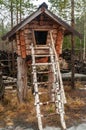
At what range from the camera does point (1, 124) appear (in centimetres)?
860

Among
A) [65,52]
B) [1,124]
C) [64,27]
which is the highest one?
[64,27]

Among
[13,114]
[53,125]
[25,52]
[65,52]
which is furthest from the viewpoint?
[65,52]

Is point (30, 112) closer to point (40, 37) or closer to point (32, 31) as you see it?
point (32, 31)

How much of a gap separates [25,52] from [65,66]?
1082 cm

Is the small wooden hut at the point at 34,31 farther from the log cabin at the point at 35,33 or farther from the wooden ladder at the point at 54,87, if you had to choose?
the wooden ladder at the point at 54,87

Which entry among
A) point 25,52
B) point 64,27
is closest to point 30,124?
point 25,52

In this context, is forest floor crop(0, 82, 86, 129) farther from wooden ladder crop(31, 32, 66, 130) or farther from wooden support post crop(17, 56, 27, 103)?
wooden ladder crop(31, 32, 66, 130)

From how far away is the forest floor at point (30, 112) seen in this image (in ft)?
28.1

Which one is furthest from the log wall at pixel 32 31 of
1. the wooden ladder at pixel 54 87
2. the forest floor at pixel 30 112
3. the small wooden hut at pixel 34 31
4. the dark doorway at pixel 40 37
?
the forest floor at pixel 30 112

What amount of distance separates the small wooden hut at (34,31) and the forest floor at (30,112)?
797 mm

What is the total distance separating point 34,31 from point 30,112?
335 centimetres

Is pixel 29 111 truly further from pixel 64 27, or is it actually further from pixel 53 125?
pixel 64 27

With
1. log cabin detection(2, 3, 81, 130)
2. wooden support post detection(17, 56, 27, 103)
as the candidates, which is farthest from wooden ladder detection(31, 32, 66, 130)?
wooden support post detection(17, 56, 27, 103)

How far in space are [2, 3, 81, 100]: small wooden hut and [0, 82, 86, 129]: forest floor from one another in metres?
0.80
